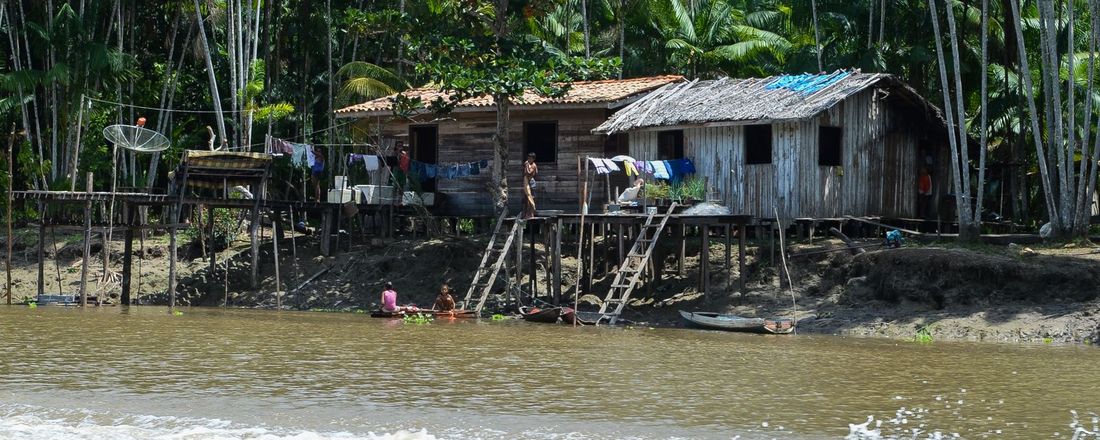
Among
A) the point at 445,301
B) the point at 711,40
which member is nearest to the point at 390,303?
the point at 445,301

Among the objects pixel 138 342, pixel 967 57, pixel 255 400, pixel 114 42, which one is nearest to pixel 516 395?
pixel 255 400

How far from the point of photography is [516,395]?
1353 cm

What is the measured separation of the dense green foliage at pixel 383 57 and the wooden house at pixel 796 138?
1738 mm

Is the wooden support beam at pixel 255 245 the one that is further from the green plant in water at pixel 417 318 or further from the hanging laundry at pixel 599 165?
the hanging laundry at pixel 599 165

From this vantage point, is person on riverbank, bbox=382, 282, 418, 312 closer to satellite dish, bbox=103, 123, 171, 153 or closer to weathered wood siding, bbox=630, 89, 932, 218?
satellite dish, bbox=103, 123, 171, 153

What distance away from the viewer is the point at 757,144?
23.9 metres

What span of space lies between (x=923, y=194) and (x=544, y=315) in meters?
8.61

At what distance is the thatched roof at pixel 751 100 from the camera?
22.7 m

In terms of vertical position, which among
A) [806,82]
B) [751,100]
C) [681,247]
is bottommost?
[681,247]

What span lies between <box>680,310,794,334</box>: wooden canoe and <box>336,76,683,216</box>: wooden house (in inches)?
230

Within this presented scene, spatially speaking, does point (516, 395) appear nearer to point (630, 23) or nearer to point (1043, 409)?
point (1043, 409)

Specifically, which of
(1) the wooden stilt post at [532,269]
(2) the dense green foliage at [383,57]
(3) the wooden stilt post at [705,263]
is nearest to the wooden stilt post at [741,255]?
(3) the wooden stilt post at [705,263]

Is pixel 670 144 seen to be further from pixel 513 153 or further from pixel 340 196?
pixel 340 196

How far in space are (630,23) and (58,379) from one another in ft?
81.4
